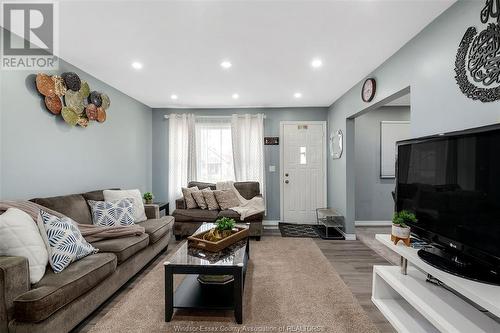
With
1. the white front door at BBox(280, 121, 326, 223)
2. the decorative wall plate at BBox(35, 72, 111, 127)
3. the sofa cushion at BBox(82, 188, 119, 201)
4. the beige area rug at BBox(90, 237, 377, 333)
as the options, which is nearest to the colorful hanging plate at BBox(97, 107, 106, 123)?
the decorative wall plate at BBox(35, 72, 111, 127)

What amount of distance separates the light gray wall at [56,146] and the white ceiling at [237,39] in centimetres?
55

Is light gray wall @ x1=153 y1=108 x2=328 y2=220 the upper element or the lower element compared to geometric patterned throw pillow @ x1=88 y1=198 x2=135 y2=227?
upper

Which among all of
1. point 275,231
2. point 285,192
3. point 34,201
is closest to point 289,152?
point 285,192

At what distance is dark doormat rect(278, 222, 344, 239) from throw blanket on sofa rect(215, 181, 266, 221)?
0.70 meters

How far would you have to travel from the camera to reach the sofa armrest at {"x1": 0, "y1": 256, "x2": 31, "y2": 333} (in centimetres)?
141

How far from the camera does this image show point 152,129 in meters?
5.15

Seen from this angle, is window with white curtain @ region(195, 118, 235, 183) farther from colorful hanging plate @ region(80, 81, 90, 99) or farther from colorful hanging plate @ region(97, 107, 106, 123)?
colorful hanging plate @ region(80, 81, 90, 99)

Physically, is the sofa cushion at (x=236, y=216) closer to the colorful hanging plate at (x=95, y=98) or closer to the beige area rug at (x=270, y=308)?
the beige area rug at (x=270, y=308)

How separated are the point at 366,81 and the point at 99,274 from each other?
3.64m

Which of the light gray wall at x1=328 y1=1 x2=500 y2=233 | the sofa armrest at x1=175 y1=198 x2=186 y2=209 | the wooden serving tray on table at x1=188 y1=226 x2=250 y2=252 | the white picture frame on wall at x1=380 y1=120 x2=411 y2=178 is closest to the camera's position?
the light gray wall at x1=328 y1=1 x2=500 y2=233

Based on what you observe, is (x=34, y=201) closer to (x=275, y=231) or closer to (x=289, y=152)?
(x=275, y=231)

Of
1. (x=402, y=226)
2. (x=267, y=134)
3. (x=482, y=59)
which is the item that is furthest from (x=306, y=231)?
(x=482, y=59)

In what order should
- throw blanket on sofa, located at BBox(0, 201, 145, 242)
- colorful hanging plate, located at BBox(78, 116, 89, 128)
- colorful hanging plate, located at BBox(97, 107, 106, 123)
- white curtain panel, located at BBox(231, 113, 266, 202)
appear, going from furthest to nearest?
white curtain panel, located at BBox(231, 113, 266, 202) → colorful hanging plate, located at BBox(97, 107, 106, 123) → colorful hanging plate, located at BBox(78, 116, 89, 128) → throw blanket on sofa, located at BBox(0, 201, 145, 242)

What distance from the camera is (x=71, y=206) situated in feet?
8.55
